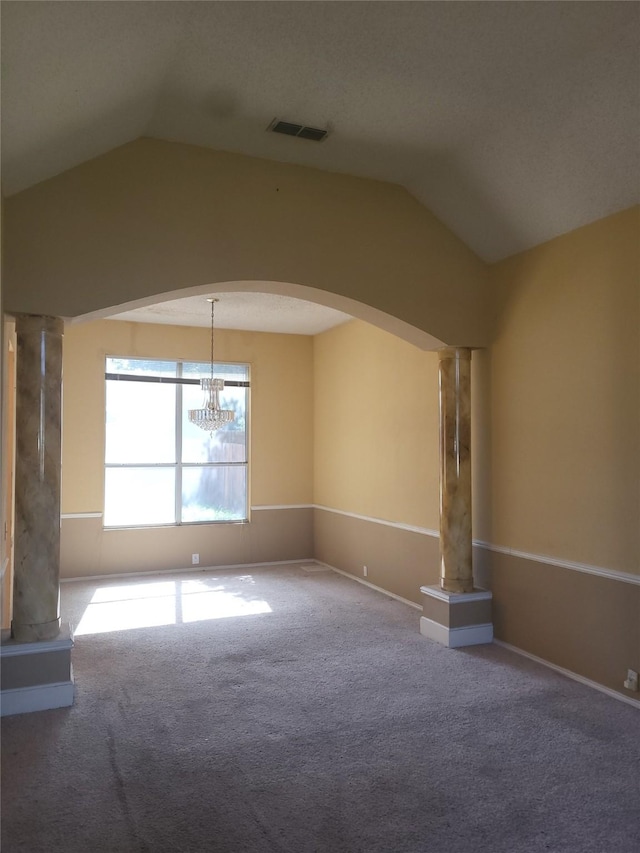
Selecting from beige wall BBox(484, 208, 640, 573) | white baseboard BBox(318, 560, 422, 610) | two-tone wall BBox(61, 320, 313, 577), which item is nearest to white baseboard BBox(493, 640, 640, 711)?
beige wall BBox(484, 208, 640, 573)

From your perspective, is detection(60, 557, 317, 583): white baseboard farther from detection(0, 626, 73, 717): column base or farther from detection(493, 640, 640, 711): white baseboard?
detection(493, 640, 640, 711): white baseboard

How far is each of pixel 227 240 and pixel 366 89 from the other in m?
1.26

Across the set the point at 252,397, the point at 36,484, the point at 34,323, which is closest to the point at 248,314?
the point at 252,397

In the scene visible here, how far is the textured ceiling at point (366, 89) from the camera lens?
2547mm

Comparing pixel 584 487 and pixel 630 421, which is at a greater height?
pixel 630 421

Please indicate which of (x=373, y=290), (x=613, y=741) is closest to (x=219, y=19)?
(x=373, y=290)

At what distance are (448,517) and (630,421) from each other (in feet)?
5.02

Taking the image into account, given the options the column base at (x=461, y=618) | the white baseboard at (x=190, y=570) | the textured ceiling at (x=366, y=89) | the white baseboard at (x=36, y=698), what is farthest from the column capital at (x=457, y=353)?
the white baseboard at (x=190, y=570)

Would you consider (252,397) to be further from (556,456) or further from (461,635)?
(556,456)

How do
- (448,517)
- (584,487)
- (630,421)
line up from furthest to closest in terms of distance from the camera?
(448,517) → (584,487) → (630,421)

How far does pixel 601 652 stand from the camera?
3689 millimetres

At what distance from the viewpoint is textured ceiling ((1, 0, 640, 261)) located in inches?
100

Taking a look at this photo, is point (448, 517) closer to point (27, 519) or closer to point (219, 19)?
point (27, 519)

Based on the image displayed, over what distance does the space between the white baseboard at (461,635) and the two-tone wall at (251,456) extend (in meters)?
3.45
